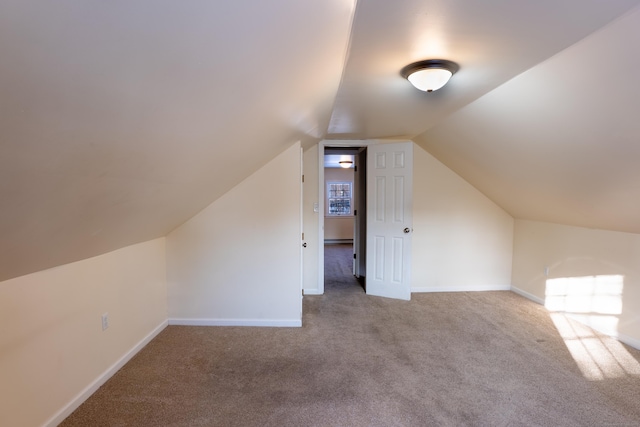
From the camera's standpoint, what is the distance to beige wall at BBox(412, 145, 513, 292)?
14.2 feet

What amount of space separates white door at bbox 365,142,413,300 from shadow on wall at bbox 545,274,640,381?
5.44 ft

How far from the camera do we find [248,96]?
5.02 feet

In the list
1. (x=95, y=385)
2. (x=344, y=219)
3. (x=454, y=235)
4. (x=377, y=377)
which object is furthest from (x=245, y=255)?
(x=344, y=219)

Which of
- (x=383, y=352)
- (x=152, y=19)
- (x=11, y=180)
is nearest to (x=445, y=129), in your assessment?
(x=383, y=352)

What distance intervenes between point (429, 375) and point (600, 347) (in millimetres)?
1760

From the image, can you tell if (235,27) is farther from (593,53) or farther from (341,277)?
(341,277)

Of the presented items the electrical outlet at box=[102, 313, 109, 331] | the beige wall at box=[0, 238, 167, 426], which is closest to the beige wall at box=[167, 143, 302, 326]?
the beige wall at box=[0, 238, 167, 426]

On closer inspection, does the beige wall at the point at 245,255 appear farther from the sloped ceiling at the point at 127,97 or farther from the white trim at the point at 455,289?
the white trim at the point at 455,289

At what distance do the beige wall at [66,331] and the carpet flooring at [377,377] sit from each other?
0.16m

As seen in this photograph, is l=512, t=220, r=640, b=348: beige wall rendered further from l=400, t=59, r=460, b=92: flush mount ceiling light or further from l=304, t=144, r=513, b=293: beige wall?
l=400, t=59, r=460, b=92: flush mount ceiling light

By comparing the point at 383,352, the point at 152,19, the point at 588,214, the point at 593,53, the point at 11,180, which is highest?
the point at 593,53

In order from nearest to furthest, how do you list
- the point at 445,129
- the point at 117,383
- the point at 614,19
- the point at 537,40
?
1. the point at 614,19
2. the point at 537,40
3. the point at 117,383
4. the point at 445,129

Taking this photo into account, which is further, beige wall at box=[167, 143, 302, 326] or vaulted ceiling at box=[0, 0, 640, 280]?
beige wall at box=[167, 143, 302, 326]

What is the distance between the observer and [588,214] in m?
2.98
